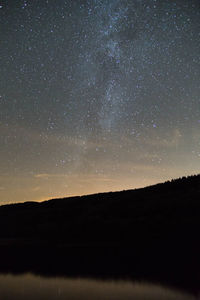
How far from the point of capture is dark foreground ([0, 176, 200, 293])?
1050 cm

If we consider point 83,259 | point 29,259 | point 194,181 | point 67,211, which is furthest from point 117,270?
point 194,181

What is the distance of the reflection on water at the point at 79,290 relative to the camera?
7664 millimetres

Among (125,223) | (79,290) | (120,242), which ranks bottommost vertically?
(79,290)

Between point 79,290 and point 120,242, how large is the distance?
10329mm

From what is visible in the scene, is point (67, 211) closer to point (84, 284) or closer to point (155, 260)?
point (155, 260)

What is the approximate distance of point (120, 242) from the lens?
60.4 ft

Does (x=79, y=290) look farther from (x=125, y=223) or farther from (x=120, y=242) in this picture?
(x=125, y=223)

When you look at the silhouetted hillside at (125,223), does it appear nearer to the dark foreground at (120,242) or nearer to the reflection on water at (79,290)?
the dark foreground at (120,242)

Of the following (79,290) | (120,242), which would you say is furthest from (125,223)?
(79,290)

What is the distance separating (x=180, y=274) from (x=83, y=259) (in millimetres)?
5427

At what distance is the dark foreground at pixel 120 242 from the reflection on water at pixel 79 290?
0.66 meters

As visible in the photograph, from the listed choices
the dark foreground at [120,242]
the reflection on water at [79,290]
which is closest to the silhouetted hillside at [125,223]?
the dark foreground at [120,242]

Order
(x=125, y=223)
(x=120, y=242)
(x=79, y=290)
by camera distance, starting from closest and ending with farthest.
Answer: (x=79, y=290) → (x=120, y=242) → (x=125, y=223)

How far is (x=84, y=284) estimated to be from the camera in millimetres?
9078
